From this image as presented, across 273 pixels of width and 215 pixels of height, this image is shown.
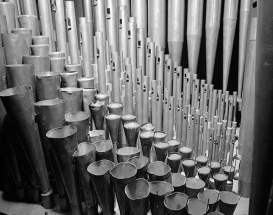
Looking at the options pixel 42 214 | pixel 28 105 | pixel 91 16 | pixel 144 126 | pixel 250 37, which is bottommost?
pixel 42 214

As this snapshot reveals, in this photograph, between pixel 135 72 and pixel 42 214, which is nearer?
pixel 42 214

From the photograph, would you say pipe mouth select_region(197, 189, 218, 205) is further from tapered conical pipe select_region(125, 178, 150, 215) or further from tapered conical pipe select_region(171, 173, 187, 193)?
tapered conical pipe select_region(125, 178, 150, 215)

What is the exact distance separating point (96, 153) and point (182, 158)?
648mm

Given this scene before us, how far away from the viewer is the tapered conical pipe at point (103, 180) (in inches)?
41.0

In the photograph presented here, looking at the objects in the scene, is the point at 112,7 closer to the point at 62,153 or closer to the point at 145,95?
the point at 145,95

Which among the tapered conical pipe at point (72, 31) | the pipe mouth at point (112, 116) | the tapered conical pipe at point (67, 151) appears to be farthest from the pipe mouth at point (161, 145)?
the tapered conical pipe at point (72, 31)

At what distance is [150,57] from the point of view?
5.60ft

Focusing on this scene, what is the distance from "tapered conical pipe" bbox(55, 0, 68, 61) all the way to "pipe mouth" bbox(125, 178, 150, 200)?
959 mm

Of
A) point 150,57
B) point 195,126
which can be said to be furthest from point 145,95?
point 195,126

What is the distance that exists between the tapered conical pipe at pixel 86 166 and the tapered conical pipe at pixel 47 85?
0.30 metres

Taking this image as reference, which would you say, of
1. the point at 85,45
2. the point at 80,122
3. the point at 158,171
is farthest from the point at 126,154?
the point at 85,45

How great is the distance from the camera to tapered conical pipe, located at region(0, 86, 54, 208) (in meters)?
1.04

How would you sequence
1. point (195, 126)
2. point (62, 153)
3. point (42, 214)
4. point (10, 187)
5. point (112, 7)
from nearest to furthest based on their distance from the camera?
1. point (62, 153)
2. point (42, 214)
3. point (10, 187)
4. point (112, 7)
5. point (195, 126)

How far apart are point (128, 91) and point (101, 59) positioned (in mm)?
288
